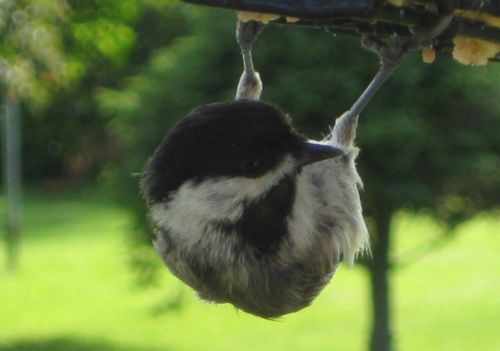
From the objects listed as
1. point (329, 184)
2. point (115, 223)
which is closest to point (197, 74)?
point (329, 184)

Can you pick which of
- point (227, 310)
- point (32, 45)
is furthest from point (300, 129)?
point (227, 310)

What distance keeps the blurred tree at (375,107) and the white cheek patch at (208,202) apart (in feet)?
10.3

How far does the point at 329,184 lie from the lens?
3119 millimetres

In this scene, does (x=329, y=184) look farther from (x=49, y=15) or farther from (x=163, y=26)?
(x=163, y=26)

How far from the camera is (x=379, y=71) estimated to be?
302 cm

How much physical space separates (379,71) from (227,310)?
10505 millimetres

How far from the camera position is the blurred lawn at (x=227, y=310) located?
A: 37.1ft

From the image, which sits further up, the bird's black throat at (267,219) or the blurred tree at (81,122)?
the bird's black throat at (267,219)

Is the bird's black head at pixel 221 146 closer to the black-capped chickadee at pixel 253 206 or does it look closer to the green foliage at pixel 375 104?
the black-capped chickadee at pixel 253 206

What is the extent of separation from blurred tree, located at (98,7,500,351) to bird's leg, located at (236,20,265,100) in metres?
2.63

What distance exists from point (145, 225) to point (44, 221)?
12898 millimetres

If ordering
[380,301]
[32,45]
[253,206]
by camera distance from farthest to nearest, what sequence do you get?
[32,45] → [380,301] → [253,206]

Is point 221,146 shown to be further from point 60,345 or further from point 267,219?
point 60,345

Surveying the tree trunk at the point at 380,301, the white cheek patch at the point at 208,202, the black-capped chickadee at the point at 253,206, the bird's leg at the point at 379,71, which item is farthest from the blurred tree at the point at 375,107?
the white cheek patch at the point at 208,202
